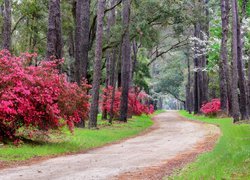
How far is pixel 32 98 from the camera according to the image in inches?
530

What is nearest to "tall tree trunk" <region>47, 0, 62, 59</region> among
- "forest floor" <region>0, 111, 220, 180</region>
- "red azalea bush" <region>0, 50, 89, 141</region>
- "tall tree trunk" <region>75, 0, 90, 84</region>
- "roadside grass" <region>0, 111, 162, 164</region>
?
"red azalea bush" <region>0, 50, 89, 141</region>

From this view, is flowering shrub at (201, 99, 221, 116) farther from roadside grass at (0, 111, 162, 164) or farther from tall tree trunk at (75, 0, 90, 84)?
roadside grass at (0, 111, 162, 164)

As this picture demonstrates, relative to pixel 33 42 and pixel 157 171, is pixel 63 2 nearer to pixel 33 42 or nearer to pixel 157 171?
pixel 33 42

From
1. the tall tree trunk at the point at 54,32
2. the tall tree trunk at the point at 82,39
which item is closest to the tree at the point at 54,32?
the tall tree trunk at the point at 54,32

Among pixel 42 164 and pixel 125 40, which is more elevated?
pixel 125 40

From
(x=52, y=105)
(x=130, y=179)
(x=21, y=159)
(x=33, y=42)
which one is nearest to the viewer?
(x=130, y=179)

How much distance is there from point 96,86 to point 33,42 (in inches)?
823

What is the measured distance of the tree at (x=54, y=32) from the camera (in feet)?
58.7

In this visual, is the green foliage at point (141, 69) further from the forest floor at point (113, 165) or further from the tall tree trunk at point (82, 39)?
the forest floor at point (113, 165)

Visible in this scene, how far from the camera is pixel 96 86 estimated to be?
22188 mm

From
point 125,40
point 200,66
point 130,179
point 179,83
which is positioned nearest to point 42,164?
point 130,179

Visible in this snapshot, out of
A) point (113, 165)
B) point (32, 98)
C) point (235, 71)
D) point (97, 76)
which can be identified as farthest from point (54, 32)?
point (235, 71)

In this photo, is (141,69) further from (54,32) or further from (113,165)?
(113,165)

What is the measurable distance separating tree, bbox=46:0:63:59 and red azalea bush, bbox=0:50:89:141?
11.1 feet
